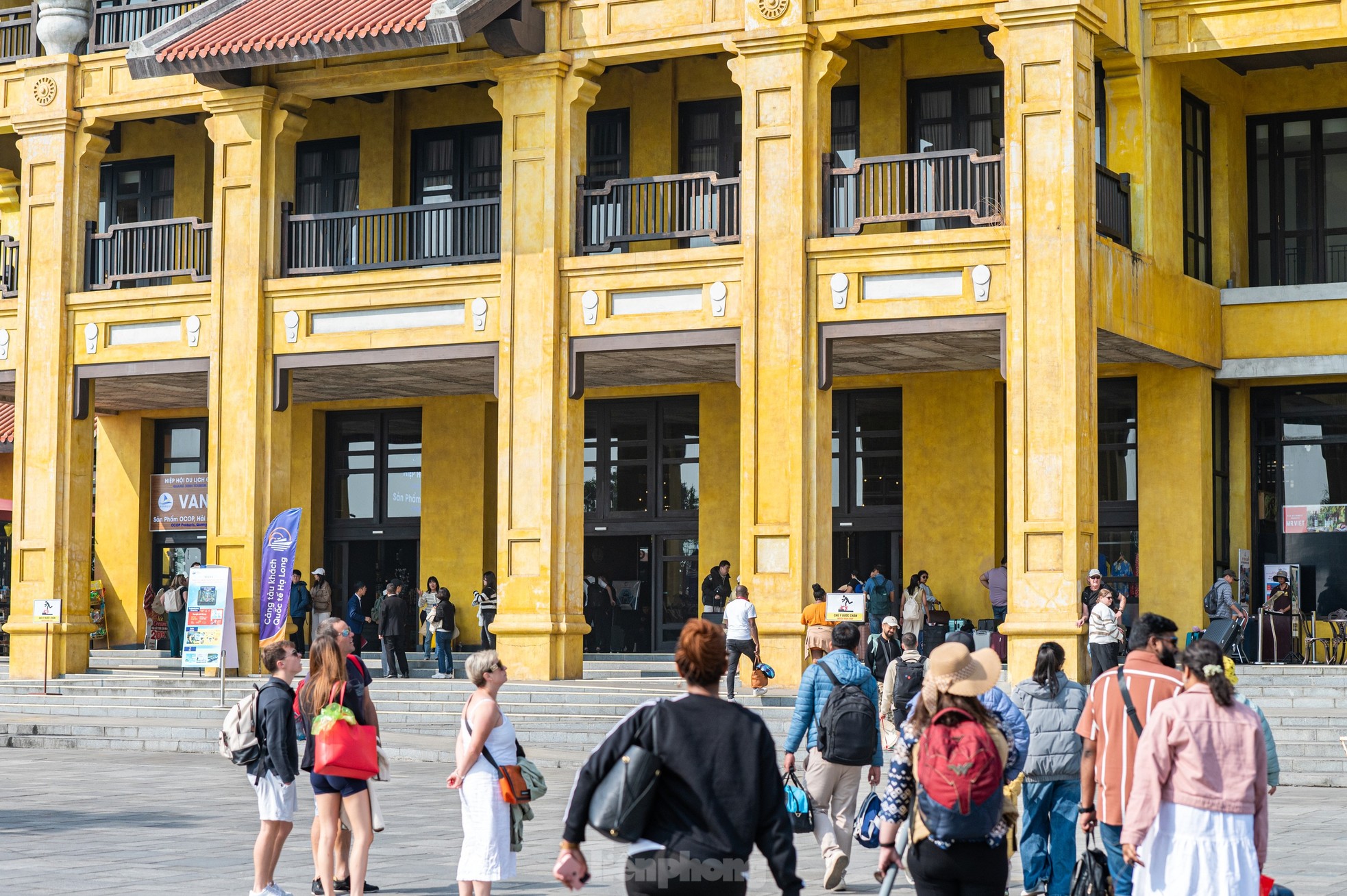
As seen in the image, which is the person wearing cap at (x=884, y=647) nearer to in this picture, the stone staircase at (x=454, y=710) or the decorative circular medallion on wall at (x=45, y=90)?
the stone staircase at (x=454, y=710)

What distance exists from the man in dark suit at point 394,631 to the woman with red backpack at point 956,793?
18554 mm

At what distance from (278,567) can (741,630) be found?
642cm

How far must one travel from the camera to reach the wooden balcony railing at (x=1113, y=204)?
22.4m

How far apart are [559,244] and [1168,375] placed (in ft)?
27.2

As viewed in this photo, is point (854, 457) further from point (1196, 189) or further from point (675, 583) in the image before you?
point (1196, 189)

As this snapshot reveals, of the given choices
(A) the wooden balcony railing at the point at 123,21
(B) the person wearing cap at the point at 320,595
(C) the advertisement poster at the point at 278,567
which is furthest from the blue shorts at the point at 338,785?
(A) the wooden balcony railing at the point at 123,21

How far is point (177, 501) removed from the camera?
31906mm

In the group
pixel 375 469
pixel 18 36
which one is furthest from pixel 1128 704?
pixel 18 36

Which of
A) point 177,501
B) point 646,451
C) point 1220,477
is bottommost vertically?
point 177,501

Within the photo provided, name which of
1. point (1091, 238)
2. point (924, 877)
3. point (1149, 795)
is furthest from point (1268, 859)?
point (1091, 238)

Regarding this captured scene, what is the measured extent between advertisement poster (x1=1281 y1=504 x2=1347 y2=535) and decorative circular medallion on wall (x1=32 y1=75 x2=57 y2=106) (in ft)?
60.9

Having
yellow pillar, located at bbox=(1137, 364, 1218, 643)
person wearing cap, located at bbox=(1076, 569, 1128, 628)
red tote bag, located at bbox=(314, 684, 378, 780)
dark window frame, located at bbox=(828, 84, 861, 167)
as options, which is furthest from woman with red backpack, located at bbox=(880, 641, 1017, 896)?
dark window frame, located at bbox=(828, 84, 861, 167)

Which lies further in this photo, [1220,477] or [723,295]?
[1220,477]

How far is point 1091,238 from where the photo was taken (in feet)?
70.7
